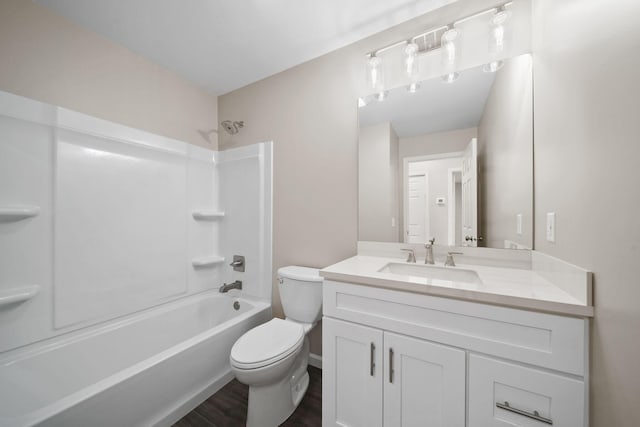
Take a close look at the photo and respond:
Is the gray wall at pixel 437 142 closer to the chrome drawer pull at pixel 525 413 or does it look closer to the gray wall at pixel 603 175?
the gray wall at pixel 603 175

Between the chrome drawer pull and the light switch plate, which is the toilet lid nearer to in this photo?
the chrome drawer pull

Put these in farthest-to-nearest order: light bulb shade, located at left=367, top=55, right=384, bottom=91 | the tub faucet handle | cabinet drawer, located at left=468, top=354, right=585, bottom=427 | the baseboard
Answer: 1. the tub faucet handle
2. the baseboard
3. light bulb shade, located at left=367, top=55, right=384, bottom=91
4. cabinet drawer, located at left=468, top=354, right=585, bottom=427

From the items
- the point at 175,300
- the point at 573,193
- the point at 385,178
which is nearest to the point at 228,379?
the point at 175,300

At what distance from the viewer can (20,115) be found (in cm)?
124

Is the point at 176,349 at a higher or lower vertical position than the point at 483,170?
lower

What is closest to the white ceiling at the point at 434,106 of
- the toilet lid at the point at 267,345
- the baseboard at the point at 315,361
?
the toilet lid at the point at 267,345

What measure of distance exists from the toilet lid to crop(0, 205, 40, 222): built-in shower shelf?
53.1 inches

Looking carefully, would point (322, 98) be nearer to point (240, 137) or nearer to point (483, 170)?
point (240, 137)

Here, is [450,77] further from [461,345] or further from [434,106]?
[461,345]

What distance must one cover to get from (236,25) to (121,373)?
2116 millimetres

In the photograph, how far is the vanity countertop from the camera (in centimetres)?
72

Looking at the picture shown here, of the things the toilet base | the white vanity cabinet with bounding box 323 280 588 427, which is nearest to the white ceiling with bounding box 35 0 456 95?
the white vanity cabinet with bounding box 323 280 588 427

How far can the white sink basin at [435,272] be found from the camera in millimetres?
1174

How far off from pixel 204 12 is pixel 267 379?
2.19 m
